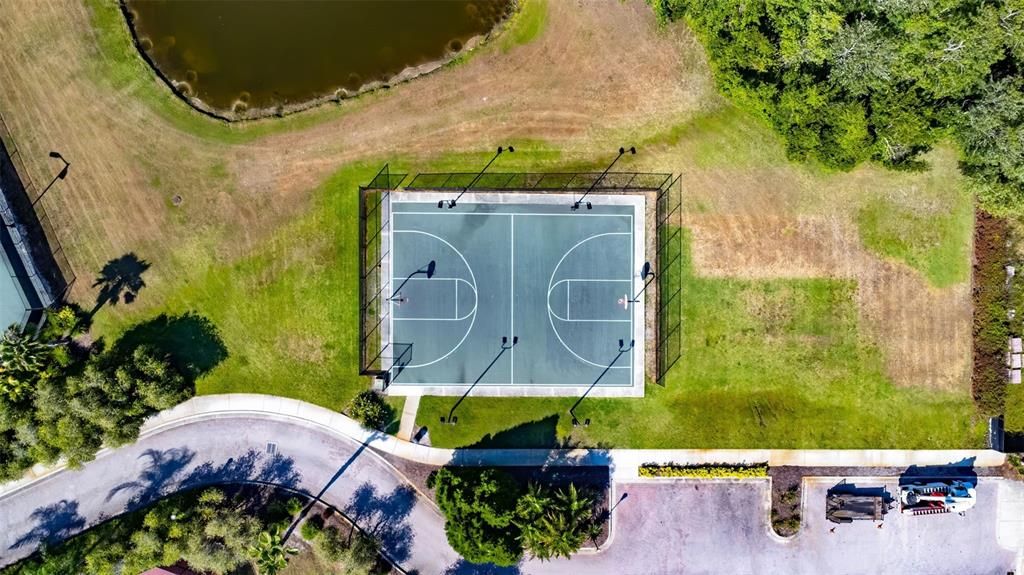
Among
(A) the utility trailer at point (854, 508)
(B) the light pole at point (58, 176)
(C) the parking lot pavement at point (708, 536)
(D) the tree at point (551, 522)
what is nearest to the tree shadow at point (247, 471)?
(D) the tree at point (551, 522)

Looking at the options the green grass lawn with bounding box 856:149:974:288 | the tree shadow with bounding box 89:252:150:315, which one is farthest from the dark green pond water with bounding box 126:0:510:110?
the green grass lawn with bounding box 856:149:974:288

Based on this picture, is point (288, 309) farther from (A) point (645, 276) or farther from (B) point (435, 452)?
(A) point (645, 276)

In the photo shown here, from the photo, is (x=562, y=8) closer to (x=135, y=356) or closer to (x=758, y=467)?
(x=758, y=467)

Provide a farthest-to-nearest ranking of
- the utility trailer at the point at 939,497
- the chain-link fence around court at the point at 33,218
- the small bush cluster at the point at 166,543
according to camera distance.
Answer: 1. the chain-link fence around court at the point at 33,218
2. the utility trailer at the point at 939,497
3. the small bush cluster at the point at 166,543

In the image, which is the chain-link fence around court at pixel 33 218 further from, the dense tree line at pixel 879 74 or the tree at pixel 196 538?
the dense tree line at pixel 879 74

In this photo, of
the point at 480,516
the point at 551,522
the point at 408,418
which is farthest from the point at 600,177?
the point at 480,516

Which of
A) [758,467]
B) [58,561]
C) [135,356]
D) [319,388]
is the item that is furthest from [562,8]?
[58,561]
